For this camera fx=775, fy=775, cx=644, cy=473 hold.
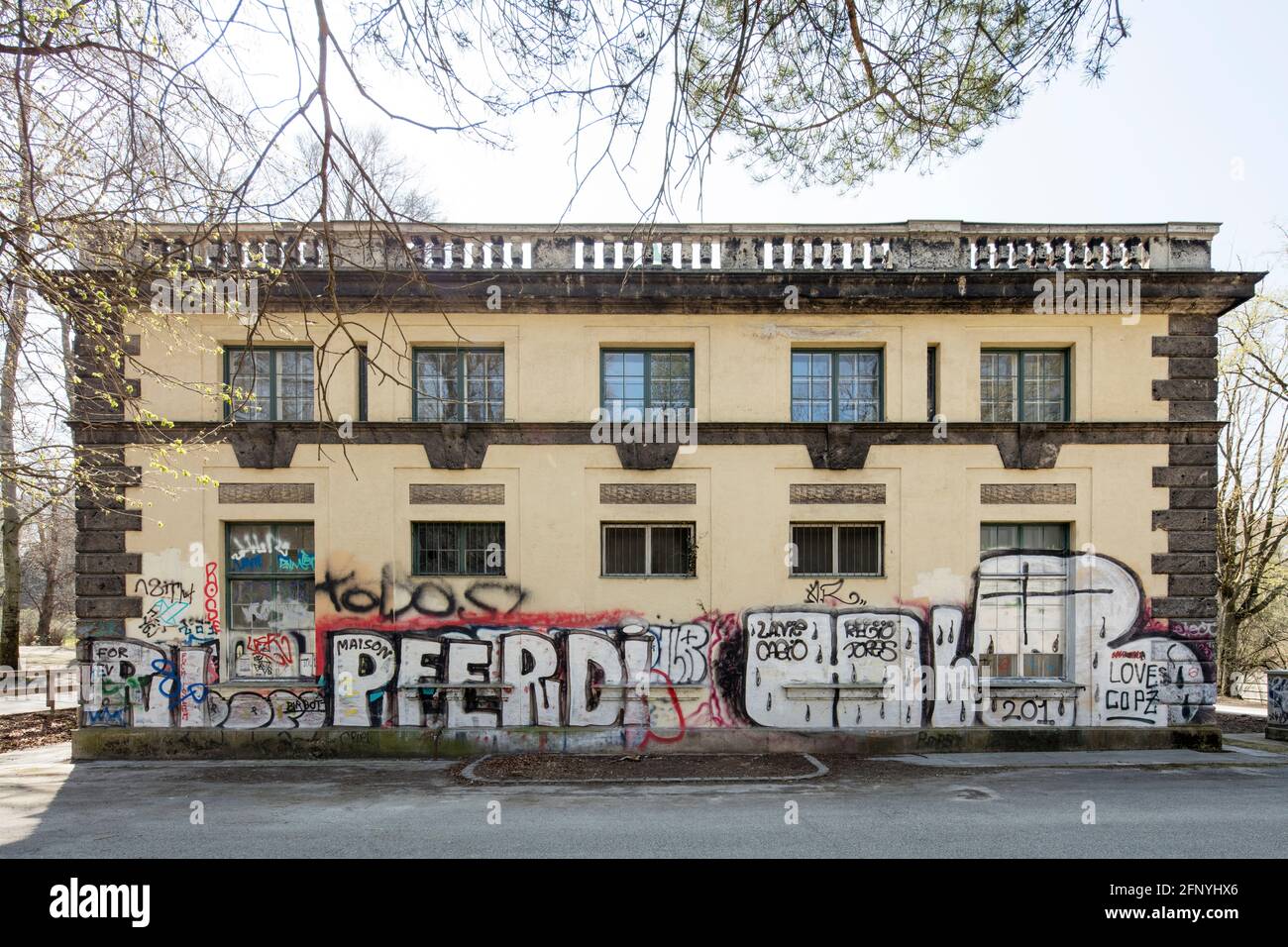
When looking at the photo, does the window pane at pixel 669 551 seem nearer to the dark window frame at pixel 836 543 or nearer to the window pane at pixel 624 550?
the window pane at pixel 624 550

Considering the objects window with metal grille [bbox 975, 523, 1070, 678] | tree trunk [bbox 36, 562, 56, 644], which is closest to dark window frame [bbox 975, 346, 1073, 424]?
window with metal grille [bbox 975, 523, 1070, 678]

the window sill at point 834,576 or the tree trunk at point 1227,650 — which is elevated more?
the window sill at point 834,576

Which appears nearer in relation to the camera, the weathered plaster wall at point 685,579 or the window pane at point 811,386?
the weathered plaster wall at point 685,579

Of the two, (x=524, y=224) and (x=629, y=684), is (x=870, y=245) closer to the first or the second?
(x=524, y=224)

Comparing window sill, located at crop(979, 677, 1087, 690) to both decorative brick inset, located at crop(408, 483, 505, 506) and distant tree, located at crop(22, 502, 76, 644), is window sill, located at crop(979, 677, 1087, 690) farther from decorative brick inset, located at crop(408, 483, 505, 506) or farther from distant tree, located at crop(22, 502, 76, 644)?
distant tree, located at crop(22, 502, 76, 644)

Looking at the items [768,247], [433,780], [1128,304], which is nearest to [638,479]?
[768,247]

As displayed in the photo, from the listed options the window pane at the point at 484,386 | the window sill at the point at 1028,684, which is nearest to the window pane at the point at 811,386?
the window pane at the point at 484,386

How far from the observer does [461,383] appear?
12.6 m

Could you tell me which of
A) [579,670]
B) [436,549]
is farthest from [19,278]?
[579,670]

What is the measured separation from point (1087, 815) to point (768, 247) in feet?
29.3

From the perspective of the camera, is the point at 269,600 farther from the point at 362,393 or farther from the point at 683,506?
the point at 683,506

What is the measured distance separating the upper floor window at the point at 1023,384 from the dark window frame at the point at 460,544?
809 centimetres

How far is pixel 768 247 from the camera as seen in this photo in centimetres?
1259

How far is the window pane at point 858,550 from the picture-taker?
1237cm
